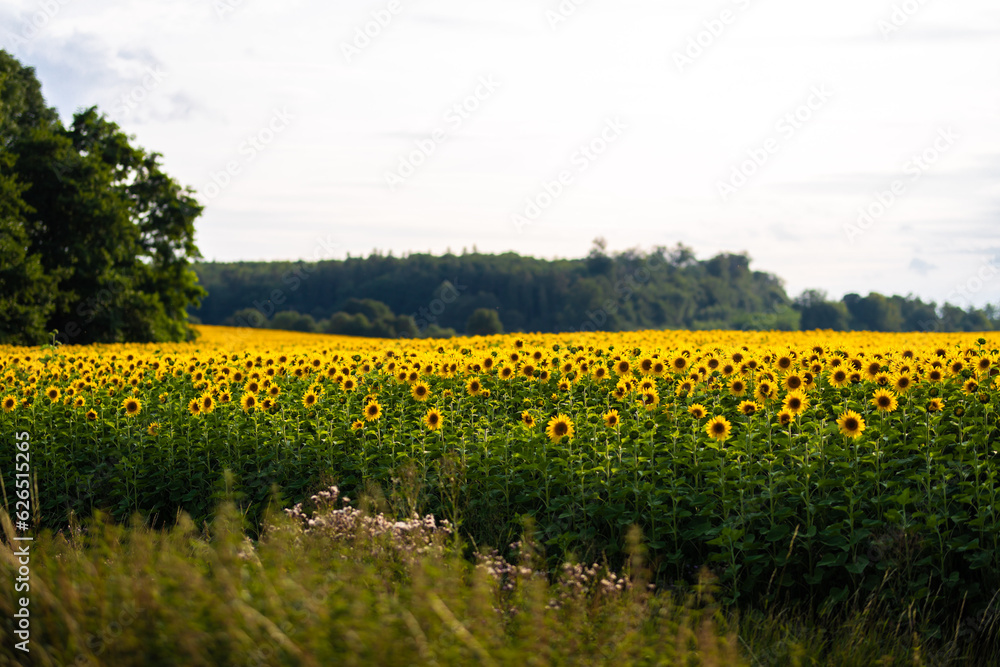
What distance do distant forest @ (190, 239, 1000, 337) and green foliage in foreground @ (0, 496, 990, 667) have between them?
56.5 metres

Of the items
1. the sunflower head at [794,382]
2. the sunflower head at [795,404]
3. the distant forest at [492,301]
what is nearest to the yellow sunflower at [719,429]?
the sunflower head at [795,404]

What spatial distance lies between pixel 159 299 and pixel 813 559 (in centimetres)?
3498

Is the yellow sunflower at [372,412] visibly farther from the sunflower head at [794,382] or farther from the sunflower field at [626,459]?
the sunflower head at [794,382]

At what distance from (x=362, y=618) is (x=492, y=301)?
257ft

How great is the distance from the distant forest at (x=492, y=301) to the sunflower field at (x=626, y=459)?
2032 inches

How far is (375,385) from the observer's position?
1024 centimetres

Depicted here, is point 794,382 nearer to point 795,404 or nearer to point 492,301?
point 795,404

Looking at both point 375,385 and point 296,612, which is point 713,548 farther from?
point 375,385

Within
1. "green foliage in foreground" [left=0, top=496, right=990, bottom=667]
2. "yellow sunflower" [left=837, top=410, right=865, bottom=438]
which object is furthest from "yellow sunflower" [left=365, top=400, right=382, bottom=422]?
"yellow sunflower" [left=837, top=410, right=865, bottom=438]

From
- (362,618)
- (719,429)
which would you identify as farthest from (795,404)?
(362,618)

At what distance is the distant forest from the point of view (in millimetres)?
67625

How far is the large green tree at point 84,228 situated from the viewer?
28016 millimetres

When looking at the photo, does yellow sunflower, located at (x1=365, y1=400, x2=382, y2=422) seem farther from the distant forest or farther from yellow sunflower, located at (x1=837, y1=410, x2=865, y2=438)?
the distant forest

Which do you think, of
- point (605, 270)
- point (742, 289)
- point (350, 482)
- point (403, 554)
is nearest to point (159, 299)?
point (350, 482)
